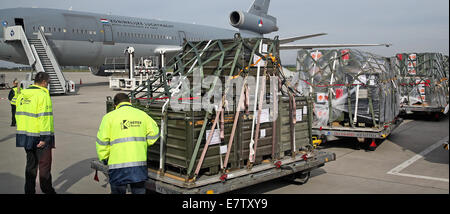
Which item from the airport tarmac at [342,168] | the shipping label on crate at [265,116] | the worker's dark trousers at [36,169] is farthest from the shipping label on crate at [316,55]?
→ the worker's dark trousers at [36,169]

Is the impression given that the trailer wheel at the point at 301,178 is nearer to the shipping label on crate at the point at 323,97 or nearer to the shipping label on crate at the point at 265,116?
the shipping label on crate at the point at 265,116

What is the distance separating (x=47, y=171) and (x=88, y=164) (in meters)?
2.09

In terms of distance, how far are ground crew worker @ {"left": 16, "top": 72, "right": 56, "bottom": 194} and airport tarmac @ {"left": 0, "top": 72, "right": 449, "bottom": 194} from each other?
644 mm

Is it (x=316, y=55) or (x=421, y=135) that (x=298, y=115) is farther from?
(x=421, y=135)

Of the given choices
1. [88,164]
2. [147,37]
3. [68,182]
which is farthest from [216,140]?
[147,37]

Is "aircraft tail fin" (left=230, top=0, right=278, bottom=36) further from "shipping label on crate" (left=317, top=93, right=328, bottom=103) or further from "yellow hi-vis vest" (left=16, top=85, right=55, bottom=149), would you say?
"yellow hi-vis vest" (left=16, top=85, right=55, bottom=149)

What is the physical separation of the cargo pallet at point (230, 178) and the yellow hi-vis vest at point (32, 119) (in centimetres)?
87

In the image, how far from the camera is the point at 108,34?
25531 millimetres

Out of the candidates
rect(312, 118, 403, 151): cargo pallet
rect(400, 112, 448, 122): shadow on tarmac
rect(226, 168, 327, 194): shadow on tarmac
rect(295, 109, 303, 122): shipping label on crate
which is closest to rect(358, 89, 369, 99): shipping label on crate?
rect(312, 118, 403, 151): cargo pallet

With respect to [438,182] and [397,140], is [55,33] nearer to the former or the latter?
[397,140]

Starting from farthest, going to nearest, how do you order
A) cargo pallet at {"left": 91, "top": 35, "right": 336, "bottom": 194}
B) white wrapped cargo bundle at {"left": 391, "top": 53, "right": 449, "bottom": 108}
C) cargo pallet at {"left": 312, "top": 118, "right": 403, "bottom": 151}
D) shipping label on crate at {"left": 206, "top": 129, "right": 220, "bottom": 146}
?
white wrapped cargo bundle at {"left": 391, "top": 53, "right": 449, "bottom": 108} → cargo pallet at {"left": 312, "top": 118, "right": 403, "bottom": 151} → shipping label on crate at {"left": 206, "top": 129, "right": 220, "bottom": 146} → cargo pallet at {"left": 91, "top": 35, "right": 336, "bottom": 194}

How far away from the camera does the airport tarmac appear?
19.9 ft

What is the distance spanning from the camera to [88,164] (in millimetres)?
7691

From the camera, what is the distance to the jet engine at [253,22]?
31.2 meters
